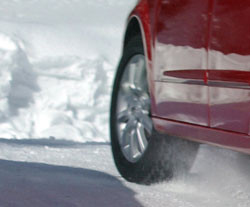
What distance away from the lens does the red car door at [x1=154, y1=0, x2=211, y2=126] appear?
12.6 ft

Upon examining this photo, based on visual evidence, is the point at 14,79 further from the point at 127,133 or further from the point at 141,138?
the point at 141,138

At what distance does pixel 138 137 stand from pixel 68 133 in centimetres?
675

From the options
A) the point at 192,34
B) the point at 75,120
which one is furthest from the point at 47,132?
the point at 192,34

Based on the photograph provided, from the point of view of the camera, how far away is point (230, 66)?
353 centimetres

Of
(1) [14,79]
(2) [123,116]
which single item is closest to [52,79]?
(1) [14,79]

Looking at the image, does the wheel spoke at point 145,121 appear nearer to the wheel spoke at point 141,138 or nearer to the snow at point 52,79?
the wheel spoke at point 141,138

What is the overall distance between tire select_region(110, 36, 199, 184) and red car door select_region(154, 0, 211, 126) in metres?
0.28

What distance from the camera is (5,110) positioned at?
1276cm

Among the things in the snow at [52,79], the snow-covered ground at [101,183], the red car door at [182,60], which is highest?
the red car door at [182,60]

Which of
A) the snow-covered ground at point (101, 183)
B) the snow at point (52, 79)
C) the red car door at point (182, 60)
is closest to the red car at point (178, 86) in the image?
the red car door at point (182, 60)

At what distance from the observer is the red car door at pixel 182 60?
151 inches

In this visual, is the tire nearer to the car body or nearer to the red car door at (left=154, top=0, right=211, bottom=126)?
the car body

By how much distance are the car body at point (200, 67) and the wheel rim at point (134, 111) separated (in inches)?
9.0

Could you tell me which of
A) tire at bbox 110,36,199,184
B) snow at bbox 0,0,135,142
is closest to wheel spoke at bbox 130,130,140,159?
tire at bbox 110,36,199,184
